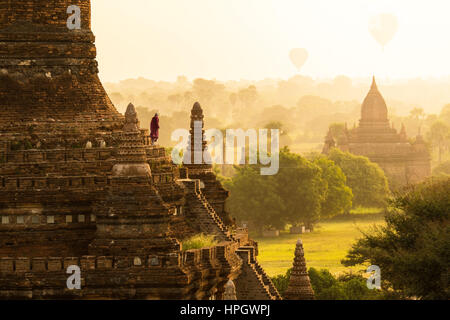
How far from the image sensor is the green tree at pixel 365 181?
134375mm

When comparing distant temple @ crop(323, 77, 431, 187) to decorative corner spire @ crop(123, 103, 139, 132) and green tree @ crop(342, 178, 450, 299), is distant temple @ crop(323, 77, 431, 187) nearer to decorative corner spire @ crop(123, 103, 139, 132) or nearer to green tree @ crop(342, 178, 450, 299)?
green tree @ crop(342, 178, 450, 299)

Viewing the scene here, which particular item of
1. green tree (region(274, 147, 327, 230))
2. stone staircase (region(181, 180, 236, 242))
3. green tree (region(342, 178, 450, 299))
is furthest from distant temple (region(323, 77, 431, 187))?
stone staircase (region(181, 180, 236, 242))

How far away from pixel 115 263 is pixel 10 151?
5314 millimetres

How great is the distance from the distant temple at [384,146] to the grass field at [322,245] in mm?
16621

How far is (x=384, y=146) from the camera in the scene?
498 ft

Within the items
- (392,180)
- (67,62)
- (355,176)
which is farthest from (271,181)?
(67,62)

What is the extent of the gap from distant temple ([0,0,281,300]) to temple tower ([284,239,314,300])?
0.76 m

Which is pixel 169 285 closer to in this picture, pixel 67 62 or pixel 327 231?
pixel 67 62

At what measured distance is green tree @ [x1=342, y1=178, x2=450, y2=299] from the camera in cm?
4562

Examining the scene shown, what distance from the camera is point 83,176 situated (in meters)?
39.2

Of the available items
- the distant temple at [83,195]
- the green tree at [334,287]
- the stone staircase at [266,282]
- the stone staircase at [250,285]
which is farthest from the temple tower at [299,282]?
the green tree at [334,287]

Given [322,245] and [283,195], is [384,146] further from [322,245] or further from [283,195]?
[322,245]

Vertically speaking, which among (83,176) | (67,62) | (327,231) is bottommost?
(327,231)
